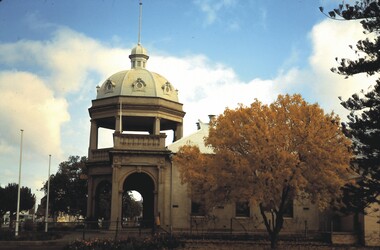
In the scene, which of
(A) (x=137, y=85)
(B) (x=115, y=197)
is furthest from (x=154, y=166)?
(A) (x=137, y=85)

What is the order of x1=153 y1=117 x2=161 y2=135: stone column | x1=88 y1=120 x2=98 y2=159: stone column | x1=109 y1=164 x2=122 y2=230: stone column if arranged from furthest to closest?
x1=88 y1=120 x2=98 y2=159: stone column
x1=153 y1=117 x2=161 y2=135: stone column
x1=109 y1=164 x2=122 y2=230: stone column

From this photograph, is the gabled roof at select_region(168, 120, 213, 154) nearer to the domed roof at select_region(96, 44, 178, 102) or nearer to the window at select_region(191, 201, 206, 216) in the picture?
the domed roof at select_region(96, 44, 178, 102)

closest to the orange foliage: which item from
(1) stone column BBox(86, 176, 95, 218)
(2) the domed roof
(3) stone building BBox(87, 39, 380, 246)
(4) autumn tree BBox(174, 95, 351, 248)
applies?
(4) autumn tree BBox(174, 95, 351, 248)

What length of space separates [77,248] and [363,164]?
14.3 m

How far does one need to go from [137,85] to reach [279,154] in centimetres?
2047

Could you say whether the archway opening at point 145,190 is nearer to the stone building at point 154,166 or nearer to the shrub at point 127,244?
the stone building at point 154,166

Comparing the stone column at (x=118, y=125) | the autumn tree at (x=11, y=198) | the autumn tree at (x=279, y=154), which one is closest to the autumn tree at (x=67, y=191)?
the autumn tree at (x=11, y=198)

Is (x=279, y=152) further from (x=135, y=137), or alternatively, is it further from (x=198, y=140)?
(x=198, y=140)

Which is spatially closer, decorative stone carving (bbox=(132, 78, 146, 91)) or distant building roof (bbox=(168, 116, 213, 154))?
distant building roof (bbox=(168, 116, 213, 154))

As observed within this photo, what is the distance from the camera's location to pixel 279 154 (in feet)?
88.9

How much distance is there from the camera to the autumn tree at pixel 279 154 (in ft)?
90.5

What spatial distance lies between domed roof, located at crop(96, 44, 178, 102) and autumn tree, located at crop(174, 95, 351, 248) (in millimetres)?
15755

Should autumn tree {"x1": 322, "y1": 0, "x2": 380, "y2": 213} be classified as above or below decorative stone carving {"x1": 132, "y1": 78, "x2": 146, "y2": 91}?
below

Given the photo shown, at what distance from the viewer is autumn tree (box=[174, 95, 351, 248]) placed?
2758cm
